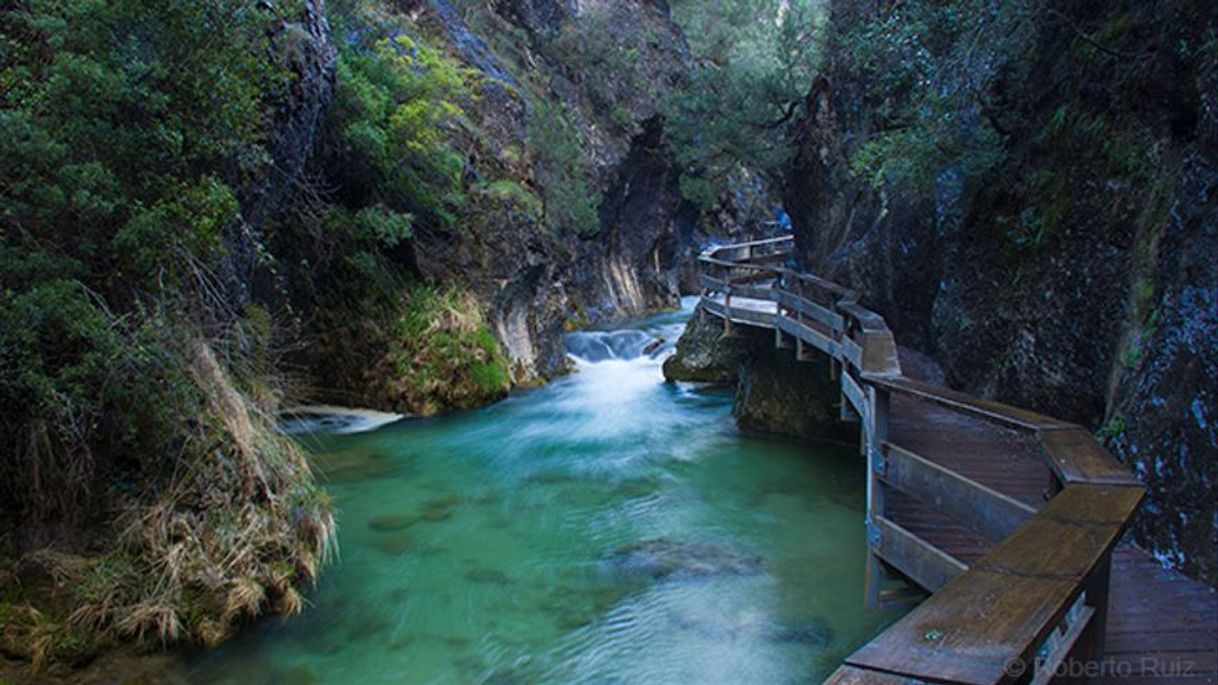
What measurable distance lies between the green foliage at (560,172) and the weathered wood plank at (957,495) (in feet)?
63.4

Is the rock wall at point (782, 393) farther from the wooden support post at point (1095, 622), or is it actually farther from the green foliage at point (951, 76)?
the wooden support post at point (1095, 622)

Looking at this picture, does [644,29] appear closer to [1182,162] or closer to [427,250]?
[427,250]

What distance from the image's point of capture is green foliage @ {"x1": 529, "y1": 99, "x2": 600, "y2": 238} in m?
25.2

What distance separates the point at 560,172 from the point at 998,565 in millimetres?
25373

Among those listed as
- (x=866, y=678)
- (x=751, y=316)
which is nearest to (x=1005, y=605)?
(x=866, y=678)

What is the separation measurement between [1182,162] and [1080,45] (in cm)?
249

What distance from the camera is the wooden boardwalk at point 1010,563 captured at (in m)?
1.81

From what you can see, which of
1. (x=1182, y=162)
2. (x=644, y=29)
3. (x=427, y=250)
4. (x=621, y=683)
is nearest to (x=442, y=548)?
(x=621, y=683)

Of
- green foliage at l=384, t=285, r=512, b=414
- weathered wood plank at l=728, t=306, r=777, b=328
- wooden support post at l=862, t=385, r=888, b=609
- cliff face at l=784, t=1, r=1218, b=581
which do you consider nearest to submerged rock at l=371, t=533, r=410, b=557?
wooden support post at l=862, t=385, r=888, b=609

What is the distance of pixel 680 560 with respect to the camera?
28.5 feet

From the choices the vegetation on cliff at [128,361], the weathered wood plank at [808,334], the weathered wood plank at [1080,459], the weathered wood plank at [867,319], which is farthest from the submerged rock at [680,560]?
the weathered wood plank at [1080,459]

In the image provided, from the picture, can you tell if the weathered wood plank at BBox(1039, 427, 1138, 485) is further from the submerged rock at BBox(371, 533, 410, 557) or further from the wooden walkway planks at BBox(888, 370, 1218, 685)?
the submerged rock at BBox(371, 533, 410, 557)

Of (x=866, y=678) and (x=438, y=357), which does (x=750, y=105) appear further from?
(x=866, y=678)

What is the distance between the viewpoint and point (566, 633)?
7082 millimetres
